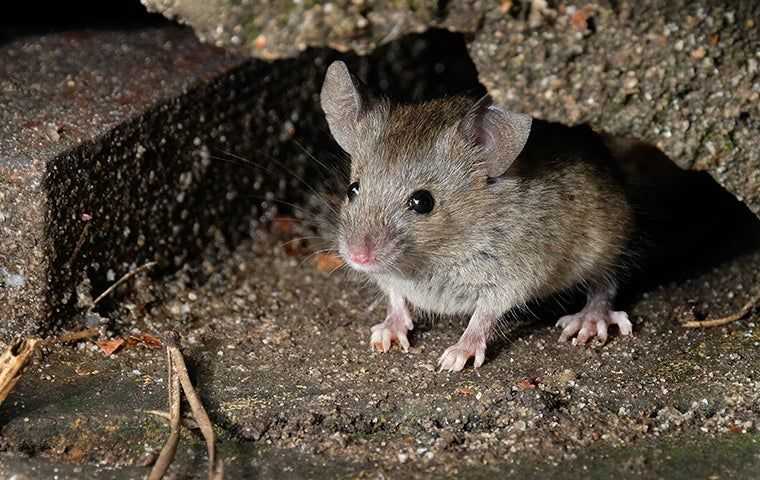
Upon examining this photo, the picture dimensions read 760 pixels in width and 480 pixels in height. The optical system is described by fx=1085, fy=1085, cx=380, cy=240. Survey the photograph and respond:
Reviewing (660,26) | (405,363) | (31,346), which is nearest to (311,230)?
(405,363)

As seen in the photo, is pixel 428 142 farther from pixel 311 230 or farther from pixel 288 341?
pixel 311 230

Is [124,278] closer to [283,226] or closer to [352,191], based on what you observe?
[352,191]

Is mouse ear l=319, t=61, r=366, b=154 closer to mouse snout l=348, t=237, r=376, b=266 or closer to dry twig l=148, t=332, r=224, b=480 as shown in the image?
mouse snout l=348, t=237, r=376, b=266

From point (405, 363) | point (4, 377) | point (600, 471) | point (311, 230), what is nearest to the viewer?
point (600, 471)

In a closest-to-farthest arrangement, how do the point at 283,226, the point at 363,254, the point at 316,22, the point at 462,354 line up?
the point at 316,22 < the point at 363,254 < the point at 462,354 < the point at 283,226

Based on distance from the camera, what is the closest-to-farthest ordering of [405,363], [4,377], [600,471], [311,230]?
[600,471] → [4,377] → [405,363] → [311,230]

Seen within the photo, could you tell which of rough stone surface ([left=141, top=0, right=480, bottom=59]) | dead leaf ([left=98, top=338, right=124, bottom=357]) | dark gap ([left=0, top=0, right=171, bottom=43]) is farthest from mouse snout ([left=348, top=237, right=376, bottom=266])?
dark gap ([left=0, top=0, right=171, bottom=43])

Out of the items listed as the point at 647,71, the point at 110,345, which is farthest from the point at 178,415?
the point at 647,71

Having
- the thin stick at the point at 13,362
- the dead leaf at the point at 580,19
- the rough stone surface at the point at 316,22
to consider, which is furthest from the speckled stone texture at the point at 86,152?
the dead leaf at the point at 580,19
